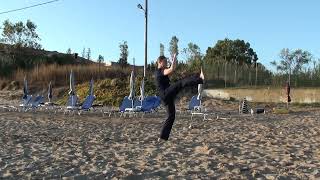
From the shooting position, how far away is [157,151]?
9969 mm

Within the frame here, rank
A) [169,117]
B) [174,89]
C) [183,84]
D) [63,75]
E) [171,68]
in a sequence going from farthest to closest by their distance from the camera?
[63,75]
[169,117]
[174,89]
[183,84]
[171,68]

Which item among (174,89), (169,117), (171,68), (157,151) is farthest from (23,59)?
(171,68)

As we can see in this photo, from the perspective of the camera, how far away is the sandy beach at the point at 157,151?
25.8ft

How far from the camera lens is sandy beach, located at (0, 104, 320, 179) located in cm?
786

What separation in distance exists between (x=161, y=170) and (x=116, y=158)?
4.59 feet

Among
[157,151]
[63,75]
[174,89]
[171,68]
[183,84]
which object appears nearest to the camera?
[171,68]

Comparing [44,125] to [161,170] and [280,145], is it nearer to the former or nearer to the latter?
[280,145]

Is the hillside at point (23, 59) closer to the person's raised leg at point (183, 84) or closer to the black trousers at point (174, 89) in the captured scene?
the black trousers at point (174, 89)

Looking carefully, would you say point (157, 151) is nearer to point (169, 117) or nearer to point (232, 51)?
point (169, 117)

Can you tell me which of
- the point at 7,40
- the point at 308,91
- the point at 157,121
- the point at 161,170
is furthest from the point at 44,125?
the point at 7,40

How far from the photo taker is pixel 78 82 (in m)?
37.1

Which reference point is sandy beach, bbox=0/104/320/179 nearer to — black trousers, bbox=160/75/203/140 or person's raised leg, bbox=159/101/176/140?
person's raised leg, bbox=159/101/176/140

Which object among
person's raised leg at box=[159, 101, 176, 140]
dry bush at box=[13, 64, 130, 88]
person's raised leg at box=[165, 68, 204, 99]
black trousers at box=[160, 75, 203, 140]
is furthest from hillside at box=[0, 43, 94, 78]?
person's raised leg at box=[165, 68, 204, 99]

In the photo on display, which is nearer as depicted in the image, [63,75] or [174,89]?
[174,89]
